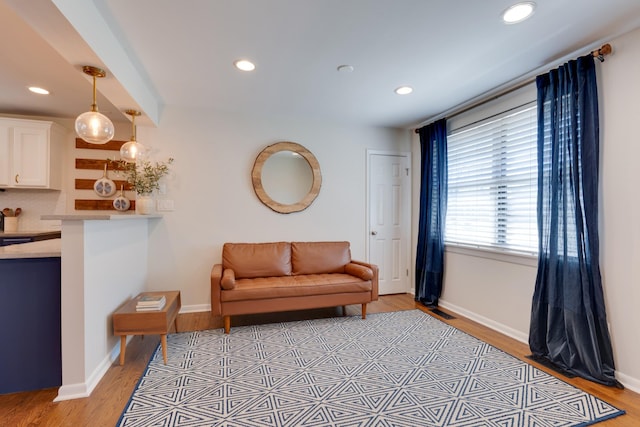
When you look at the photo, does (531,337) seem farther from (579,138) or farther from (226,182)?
(226,182)

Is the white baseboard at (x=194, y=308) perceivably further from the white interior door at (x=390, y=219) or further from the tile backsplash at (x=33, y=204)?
the white interior door at (x=390, y=219)

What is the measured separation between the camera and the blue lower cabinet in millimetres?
1985

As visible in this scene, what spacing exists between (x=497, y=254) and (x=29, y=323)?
3.89 m

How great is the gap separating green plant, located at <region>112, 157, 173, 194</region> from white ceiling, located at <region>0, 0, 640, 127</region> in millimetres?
501

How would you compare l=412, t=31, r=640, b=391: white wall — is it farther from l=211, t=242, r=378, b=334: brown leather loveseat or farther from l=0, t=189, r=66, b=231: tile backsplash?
l=0, t=189, r=66, b=231: tile backsplash

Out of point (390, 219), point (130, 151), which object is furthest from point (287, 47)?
point (390, 219)

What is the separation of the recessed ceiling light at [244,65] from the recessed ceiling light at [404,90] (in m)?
1.45

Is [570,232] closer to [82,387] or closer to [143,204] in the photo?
[82,387]

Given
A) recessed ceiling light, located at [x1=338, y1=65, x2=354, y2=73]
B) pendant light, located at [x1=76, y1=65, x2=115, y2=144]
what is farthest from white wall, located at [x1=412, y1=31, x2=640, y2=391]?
pendant light, located at [x1=76, y1=65, x2=115, y2=144]

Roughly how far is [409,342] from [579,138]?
6.98ft

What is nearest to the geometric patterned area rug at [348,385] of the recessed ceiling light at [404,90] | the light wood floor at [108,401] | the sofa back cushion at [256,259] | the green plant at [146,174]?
the light wood floor at [108,401]

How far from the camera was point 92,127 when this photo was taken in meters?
2.04

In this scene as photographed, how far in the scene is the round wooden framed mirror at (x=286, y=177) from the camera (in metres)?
3.88

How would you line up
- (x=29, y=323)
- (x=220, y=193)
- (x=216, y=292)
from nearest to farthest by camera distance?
(x=29, y=323), (x=216, y=292), (x=220, y=193)
